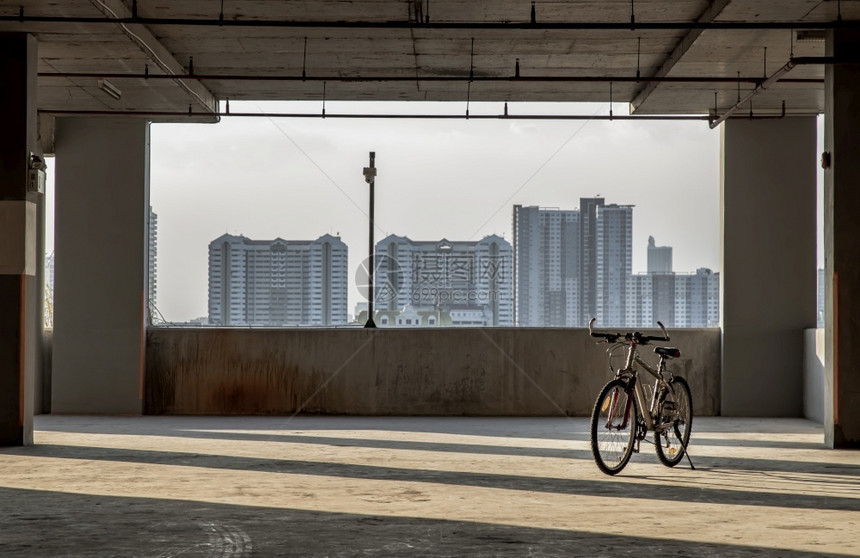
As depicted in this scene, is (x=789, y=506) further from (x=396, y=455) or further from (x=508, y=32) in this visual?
(x=508, y=32)

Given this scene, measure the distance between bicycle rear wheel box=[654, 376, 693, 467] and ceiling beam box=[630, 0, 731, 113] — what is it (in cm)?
337

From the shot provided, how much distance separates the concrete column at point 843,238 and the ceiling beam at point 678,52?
1.25m

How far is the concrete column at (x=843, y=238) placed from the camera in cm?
911

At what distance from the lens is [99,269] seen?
1283 cm

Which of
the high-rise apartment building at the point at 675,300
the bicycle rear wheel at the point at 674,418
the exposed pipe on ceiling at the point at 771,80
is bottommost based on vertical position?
the bicycle rear wheel at the point at 674,418

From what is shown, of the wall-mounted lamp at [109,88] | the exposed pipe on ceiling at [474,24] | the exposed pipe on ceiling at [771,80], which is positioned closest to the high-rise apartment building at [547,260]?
the exposed pipe on ceiling at [771,80]

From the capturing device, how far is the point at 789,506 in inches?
237

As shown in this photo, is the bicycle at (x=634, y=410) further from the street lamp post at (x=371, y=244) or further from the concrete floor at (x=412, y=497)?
the street lamp post at (x=371, y=244)

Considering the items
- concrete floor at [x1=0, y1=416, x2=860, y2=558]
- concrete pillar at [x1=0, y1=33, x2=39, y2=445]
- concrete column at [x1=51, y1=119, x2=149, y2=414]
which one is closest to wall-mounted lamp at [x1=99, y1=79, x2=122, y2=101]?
concrete column at [x1=51, y1=119, x2=149, y2=414]

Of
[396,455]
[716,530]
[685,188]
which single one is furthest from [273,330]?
[716,530]

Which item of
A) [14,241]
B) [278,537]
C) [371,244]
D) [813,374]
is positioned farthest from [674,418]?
[371,244]

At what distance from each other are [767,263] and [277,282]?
22.2ft

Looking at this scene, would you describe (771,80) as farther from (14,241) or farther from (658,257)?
(14,241)

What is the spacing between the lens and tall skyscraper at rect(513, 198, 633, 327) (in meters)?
13.7
